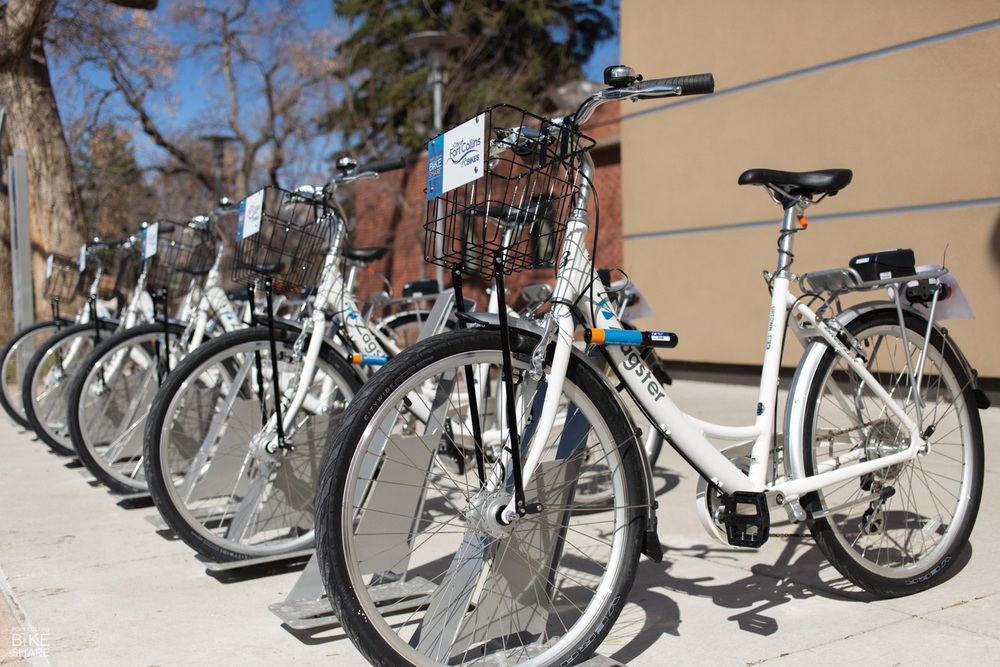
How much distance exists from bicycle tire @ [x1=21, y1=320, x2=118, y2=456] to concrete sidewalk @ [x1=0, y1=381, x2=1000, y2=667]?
1710 millimetres

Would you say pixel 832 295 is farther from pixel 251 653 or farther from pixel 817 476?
pixel 251 653

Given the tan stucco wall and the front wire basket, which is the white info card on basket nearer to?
the front wire basket

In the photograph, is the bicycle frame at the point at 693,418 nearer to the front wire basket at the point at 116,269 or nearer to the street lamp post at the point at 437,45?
the front wire basket at the point at 116,269

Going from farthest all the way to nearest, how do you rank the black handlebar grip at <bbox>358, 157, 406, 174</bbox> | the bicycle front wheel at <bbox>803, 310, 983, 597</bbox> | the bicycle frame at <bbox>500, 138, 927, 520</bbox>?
the black handlebar grip at <bbox>358, 157, 406, 174</bbox>, the bicycle front wheel at <bbox>803, 310, 983, 597</bbox>, the bicycle frame at <bbox>500, 138, 927, 520</bbox>

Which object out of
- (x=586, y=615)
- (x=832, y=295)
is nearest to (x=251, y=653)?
(x=586, y=615)

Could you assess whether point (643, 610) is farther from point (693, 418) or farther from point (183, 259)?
point (183, 259)

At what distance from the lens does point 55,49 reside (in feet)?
47.2

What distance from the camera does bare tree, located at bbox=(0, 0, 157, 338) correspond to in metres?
11.4

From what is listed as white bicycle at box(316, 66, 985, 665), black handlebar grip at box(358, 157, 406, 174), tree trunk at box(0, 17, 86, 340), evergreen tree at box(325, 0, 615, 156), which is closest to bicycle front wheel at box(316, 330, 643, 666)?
white bicycle at box(316, 66, 985, 665)

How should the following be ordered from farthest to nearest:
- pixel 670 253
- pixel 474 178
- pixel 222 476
Result: pixel 670 253 → pixel 222 476 → pixel 474 178

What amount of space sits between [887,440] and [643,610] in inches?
36.3

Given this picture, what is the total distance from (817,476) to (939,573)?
67cm

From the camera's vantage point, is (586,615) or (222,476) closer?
(586,615)

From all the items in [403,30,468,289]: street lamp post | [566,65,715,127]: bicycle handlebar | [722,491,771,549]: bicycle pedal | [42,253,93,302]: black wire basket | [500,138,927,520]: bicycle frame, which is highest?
[403,30,468,289]: street lamp post
